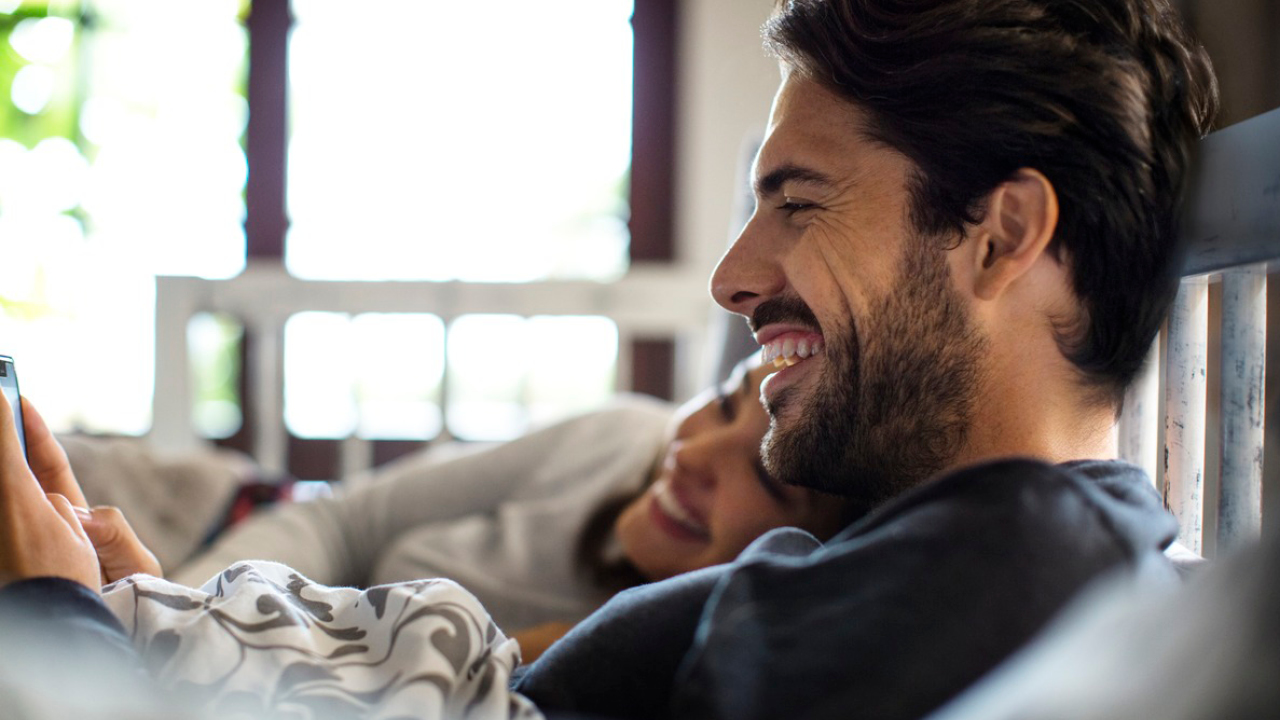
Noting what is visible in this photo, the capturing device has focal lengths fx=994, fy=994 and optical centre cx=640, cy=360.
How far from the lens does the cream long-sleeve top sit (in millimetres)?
1195

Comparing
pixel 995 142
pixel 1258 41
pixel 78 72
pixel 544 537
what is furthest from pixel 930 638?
pixel 78 72

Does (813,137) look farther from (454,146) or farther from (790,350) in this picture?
(454,146)

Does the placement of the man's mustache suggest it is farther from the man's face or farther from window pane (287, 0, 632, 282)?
window pane (287, 0, 632, 282)

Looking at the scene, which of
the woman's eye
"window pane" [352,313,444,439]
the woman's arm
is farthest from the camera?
"window pane" [352,313,444,439]

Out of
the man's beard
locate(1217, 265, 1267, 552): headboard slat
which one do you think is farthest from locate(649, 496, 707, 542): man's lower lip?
locate(1217, 265, 1267, 552): headboard slat

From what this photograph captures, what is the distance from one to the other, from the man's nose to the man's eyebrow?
2 centimetres

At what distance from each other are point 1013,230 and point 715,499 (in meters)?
0.45

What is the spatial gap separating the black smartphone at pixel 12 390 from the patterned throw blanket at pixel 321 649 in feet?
0.35

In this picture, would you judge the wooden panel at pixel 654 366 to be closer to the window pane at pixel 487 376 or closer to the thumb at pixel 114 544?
the window pane at pixel 487 376

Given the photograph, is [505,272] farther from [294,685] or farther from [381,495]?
[294,685]

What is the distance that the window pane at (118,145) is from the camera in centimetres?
214

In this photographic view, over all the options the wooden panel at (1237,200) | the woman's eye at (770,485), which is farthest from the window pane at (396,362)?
the wooden panel at (1237,200)

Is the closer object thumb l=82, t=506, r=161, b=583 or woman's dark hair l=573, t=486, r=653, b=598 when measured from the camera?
thumb l=82, t=506, r=161, b=583

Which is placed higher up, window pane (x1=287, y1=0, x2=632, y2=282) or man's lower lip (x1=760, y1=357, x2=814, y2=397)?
window pane (x1=287, y1=0, x2=632, y2=282)
